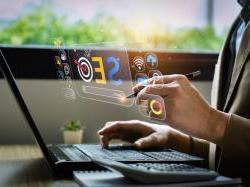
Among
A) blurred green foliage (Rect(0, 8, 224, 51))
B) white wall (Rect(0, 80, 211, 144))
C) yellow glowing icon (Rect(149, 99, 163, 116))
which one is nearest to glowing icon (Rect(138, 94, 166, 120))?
yellow glowing icon (Rect(149, 99, 163, 116))

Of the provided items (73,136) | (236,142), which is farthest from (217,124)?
(73,136)

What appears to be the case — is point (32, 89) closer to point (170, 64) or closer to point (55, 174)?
point (170, 64)

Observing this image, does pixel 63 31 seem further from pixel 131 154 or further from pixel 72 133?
pixel 131 154

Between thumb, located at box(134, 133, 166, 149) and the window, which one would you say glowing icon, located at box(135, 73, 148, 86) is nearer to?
thumb, located at box(134, 133, 166, 149)

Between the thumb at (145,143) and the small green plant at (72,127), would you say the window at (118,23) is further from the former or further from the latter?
the thumb at (145,143)

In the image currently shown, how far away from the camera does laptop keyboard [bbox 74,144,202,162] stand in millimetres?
890

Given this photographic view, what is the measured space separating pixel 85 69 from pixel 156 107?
0.27 m

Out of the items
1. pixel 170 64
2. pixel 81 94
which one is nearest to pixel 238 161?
pixel 81 94

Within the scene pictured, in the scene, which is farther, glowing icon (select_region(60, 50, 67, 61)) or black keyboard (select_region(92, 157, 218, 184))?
glowing icon (select_region(60, 50, 67, 61))

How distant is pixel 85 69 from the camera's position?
3.58 ft

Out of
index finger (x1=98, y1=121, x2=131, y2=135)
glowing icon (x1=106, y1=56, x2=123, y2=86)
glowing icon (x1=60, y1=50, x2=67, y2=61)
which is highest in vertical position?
glowing icon (x1=60, y1=50, x2=67, y2=61)

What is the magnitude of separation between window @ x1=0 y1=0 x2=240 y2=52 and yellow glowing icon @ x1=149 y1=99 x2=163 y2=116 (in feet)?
2.39

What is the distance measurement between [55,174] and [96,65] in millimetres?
333

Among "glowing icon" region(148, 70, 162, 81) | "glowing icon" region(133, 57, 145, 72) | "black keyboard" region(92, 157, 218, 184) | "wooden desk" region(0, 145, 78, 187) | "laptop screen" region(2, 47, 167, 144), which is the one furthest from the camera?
"laptop screen" region(2, 47, 167, 144)
